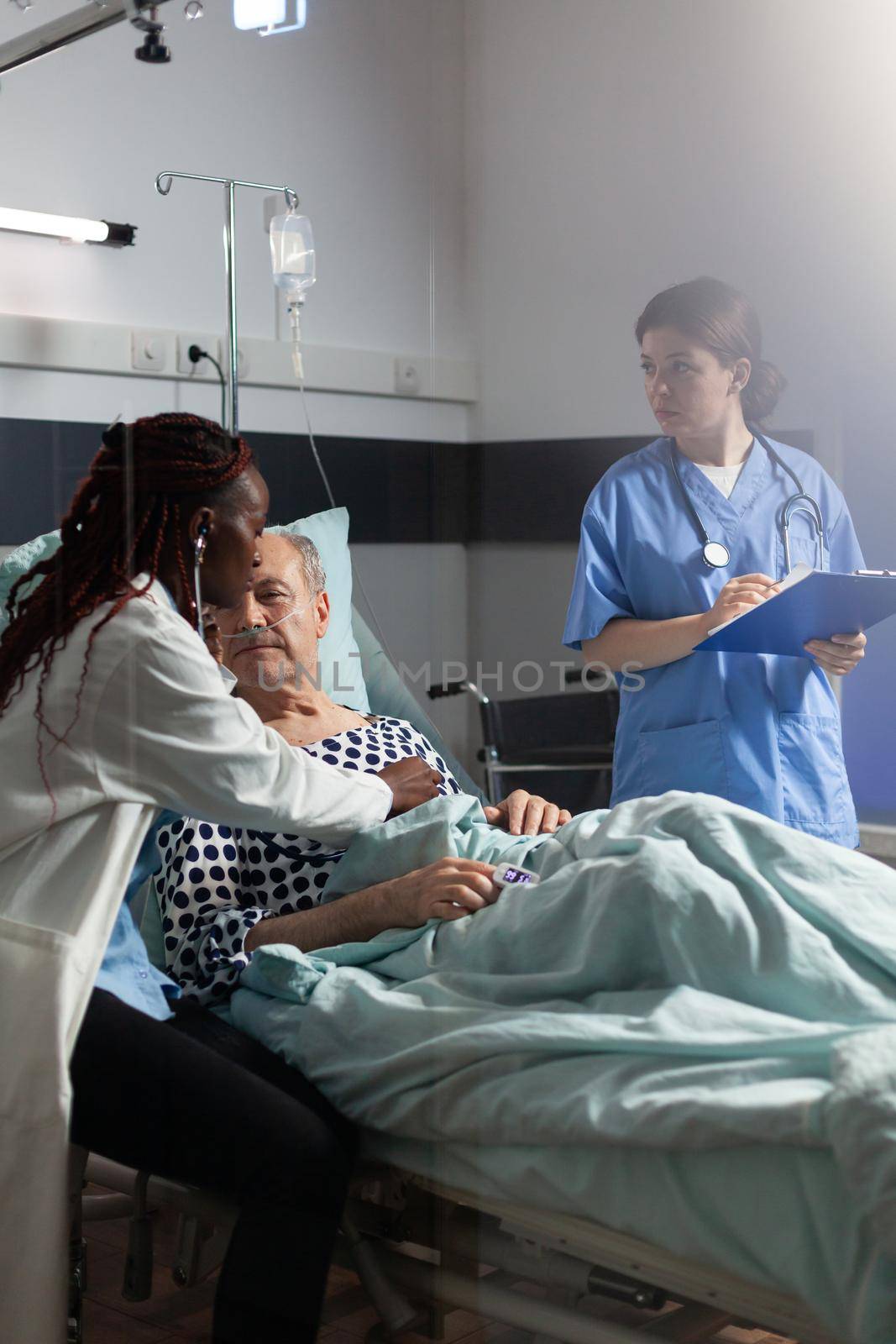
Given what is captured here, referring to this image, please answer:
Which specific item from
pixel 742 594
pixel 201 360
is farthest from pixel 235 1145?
pixel 201 360

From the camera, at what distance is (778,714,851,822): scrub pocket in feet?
3.84

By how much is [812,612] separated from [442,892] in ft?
1.69

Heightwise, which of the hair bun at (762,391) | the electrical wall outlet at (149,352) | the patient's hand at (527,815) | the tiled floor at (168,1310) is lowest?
the tiled floor at (168,1310)

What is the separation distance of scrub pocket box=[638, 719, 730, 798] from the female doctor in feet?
1.26

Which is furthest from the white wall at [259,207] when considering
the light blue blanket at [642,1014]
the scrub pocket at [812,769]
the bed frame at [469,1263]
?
the bed frame at [469,1263]

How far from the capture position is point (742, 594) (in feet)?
3.84

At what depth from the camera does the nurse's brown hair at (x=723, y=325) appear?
1.17 m

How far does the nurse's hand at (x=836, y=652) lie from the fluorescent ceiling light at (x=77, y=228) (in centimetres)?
87

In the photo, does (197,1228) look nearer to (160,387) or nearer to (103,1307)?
(103,1307)

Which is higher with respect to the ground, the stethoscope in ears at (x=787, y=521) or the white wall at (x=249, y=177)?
the white wall at (x=249, y=177)

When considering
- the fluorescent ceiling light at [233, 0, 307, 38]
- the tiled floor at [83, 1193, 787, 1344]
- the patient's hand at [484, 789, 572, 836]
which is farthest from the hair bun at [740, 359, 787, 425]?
the tiled floor at [83, 1193, 787, 1344]

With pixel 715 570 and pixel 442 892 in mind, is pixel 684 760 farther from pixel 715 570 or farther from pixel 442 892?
pixel 442 892

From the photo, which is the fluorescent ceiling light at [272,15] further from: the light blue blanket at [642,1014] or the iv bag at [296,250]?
the light blue blanket at [642,1014]

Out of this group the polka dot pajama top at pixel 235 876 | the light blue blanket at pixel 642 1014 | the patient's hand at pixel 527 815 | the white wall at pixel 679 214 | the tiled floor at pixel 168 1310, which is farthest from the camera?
the polka dot pajama top at pixel 235 876
